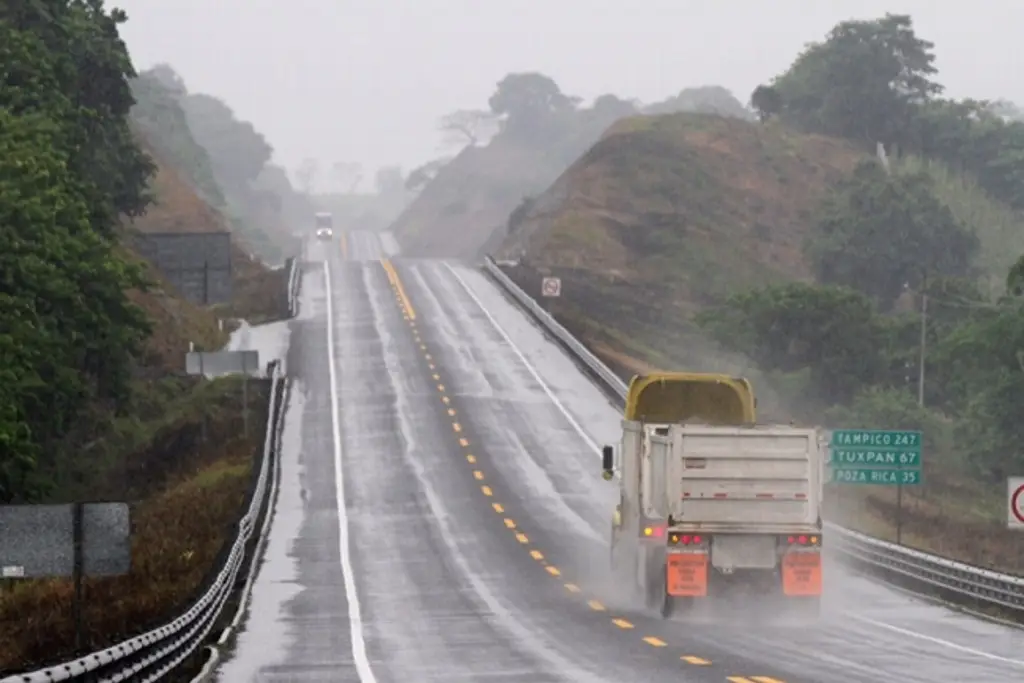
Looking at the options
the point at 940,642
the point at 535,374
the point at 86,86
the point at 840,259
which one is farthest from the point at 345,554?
the point at 840,259

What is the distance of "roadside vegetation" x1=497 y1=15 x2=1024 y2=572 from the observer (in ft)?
269

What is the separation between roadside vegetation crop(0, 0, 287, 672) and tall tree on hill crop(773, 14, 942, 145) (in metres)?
98.4

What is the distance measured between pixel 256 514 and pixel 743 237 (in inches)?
4169

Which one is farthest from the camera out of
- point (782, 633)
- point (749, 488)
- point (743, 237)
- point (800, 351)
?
point (743, 237)

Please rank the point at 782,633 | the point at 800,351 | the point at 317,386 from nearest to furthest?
the point at 782,633 < the point at 317,386 < the point at 800,351

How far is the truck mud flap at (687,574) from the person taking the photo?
29.4 metres

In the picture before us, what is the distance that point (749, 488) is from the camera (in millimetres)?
29672

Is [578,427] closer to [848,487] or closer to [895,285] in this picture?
[848,487]

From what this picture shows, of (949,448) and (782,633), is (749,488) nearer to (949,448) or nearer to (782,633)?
(782,633)

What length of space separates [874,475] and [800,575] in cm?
1078

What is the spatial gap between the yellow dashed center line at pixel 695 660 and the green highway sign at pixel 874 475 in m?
→ 16.2

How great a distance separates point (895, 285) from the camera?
130625 mm

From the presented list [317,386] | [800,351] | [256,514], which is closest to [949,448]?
[800,351]

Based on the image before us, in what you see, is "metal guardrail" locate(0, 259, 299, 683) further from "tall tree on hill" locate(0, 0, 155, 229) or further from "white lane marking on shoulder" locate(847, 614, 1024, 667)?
"tall tree on hill" locate(0, 0, 155, 229)
